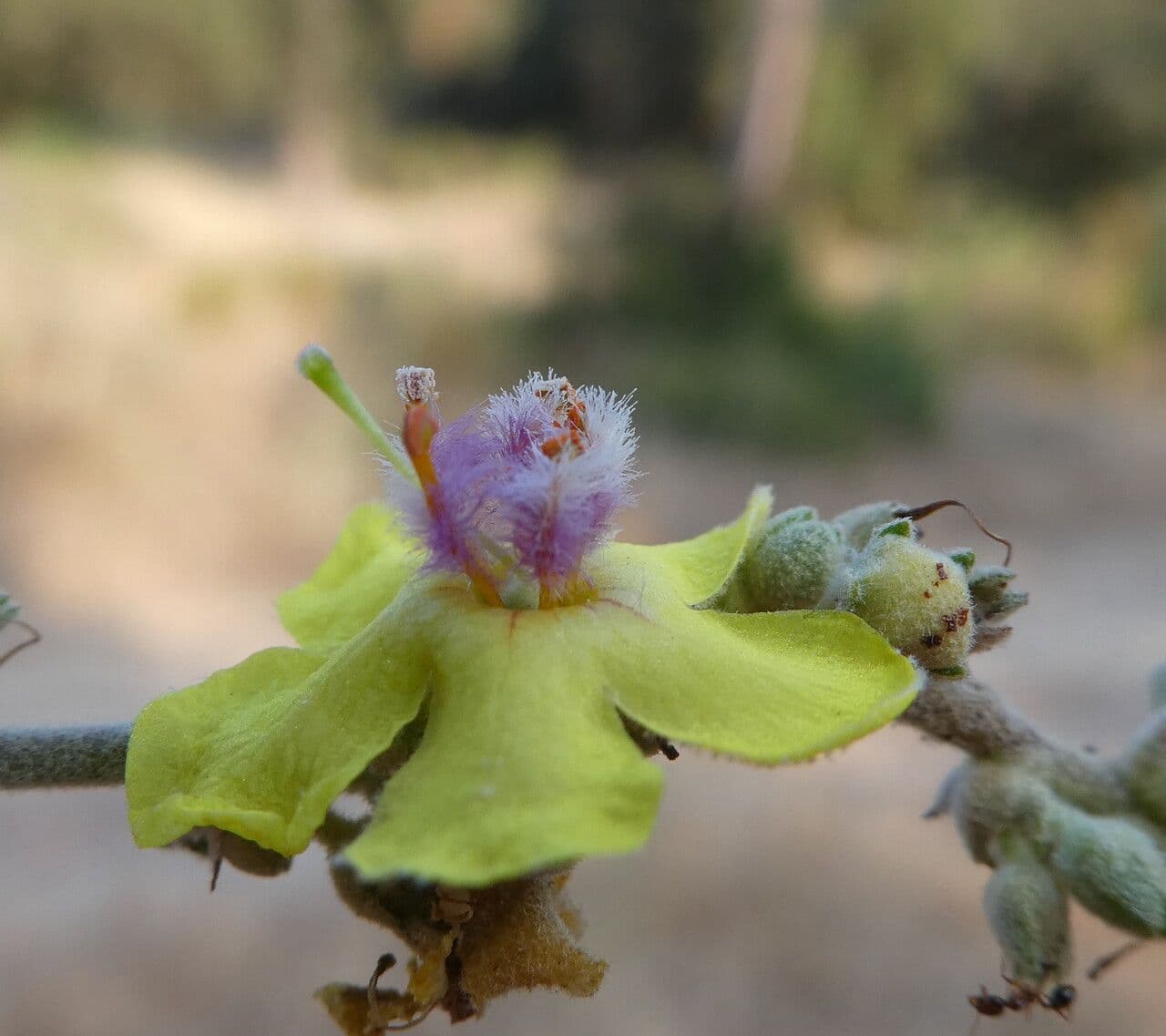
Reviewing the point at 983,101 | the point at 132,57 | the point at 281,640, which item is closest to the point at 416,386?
the point at 281,640

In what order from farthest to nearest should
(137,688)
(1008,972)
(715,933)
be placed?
(137,688) → (715,933) → (1008,972)

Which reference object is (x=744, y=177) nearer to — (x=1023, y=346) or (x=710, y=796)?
(x=1023, y=346)

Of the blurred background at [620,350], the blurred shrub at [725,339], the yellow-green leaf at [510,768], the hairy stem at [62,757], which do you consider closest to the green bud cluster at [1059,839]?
the yellow-green leaf at [510,768]

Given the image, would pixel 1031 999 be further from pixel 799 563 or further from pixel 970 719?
pixel 799 563

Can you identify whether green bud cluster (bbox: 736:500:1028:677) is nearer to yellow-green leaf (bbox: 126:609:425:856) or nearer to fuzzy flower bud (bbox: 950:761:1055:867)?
fuzzy flower bud (bbox: 950:761:1055:867)

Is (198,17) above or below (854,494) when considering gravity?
above

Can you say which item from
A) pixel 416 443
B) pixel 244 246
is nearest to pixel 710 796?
pixel 416 443

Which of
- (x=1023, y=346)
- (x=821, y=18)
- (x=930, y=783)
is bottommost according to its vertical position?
(x=930, y=783)
